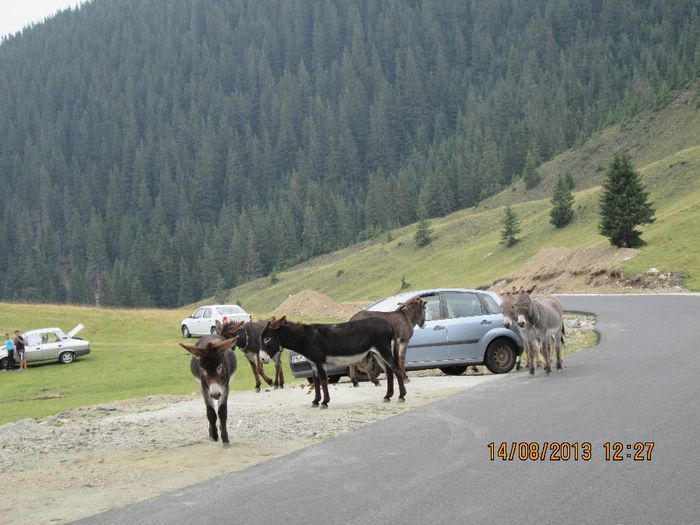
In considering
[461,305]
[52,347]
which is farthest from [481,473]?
[52,347]

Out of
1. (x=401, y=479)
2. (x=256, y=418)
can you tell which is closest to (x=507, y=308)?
(x=256, y=418)

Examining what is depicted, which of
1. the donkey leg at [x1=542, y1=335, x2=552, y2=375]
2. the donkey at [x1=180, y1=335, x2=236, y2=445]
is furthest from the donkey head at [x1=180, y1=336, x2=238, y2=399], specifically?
the donkey leg at [x1=542, y1=335, x2=552, y2=375]

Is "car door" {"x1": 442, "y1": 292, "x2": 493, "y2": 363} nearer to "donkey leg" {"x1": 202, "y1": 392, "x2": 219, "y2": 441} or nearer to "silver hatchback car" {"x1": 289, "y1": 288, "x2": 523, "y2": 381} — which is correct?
"silver hatchback car" {"x1": 289, "y1": 288, "x2": 523, "y2": 381}

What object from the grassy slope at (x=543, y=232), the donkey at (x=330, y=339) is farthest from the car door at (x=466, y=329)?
the grassy slope at (x=543, y=232)

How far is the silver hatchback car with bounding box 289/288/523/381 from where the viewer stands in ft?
60.3

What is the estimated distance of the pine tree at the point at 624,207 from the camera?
63.1 m

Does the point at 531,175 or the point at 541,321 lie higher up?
the point at 531,175

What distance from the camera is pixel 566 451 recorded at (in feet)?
30.0

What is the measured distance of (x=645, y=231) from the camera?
6662cm

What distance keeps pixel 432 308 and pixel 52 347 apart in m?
25.8

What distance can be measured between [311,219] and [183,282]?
3350cm

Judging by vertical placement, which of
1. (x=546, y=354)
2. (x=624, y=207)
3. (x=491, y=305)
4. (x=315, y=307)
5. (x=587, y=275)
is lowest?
(x=546, y=354)

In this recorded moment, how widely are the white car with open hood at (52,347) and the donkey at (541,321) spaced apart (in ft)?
91.0

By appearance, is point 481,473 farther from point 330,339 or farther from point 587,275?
point 587,275
